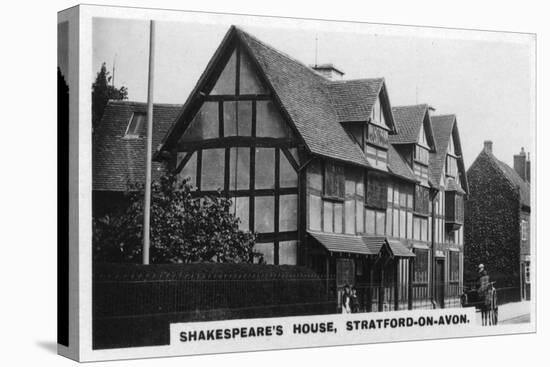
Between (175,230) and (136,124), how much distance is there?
5.67 feet

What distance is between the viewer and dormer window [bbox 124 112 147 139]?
18828 millimetres

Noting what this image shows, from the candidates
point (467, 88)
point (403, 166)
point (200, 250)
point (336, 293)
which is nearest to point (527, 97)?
point (467, 88)

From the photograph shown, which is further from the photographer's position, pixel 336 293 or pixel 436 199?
pixel 436 199

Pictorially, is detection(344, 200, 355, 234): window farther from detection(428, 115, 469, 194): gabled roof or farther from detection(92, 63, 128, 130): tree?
detection(92, 63, 128, 130): tree

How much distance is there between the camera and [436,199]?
75.9 ft

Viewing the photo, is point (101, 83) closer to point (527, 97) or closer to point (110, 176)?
point (110, 176)

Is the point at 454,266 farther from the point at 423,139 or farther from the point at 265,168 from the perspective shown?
the point at 265,168

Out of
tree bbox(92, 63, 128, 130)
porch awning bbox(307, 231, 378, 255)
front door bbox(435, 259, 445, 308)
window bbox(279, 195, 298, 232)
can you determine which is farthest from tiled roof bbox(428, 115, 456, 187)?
tree bbox(92, 63, 128, 130)

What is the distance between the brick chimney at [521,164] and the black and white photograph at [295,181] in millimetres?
27

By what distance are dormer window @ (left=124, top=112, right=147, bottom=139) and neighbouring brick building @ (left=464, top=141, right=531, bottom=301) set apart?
6895 mm

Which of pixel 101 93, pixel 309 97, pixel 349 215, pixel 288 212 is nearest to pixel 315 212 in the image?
pixel 288 212

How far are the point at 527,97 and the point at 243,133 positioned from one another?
6306 mm

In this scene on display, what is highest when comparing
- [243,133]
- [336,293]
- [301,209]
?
[243,133]

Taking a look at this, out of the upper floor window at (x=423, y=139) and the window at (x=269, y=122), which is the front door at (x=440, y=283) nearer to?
the upper floor window at (x=423, y=139)
